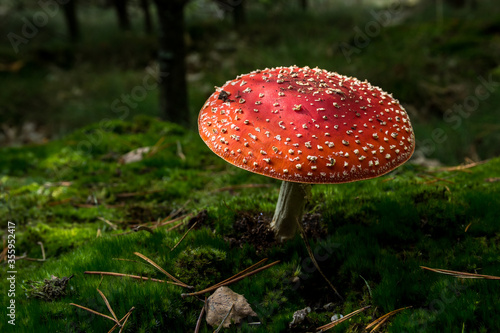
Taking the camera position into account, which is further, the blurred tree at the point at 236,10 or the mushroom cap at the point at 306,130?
the blurred tree at the point at 236,10

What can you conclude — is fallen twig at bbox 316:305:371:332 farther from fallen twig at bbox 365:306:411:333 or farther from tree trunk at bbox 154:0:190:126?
tree trunk at bbox 154:0:190:126

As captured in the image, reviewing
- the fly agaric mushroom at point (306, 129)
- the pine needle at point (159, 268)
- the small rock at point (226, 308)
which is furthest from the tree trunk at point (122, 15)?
the small rock at point (226, 308)

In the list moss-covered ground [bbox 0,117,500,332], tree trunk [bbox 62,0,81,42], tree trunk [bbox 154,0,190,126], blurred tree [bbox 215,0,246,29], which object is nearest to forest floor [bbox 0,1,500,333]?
moss-covered ground [bbox 0,117,500,332]

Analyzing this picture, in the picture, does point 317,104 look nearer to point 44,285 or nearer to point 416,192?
point 416,192

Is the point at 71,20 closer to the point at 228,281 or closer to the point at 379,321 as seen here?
the point at 228,281

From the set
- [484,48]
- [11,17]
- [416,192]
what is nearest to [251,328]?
[416,192]

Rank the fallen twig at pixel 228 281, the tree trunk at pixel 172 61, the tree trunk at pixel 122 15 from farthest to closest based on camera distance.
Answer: the tree trunk at pixel 122 15 < the tree trunk at pixel 172 61 < the fallen twig at pixel 228 281

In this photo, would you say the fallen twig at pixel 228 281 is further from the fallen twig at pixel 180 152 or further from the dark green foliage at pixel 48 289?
the fallen twig at pixel 180 152

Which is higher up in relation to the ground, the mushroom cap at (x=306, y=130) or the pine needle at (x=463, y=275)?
the mushroom cap at (x=306, y=130)

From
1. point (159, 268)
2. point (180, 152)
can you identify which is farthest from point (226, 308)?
point (180, 152)
